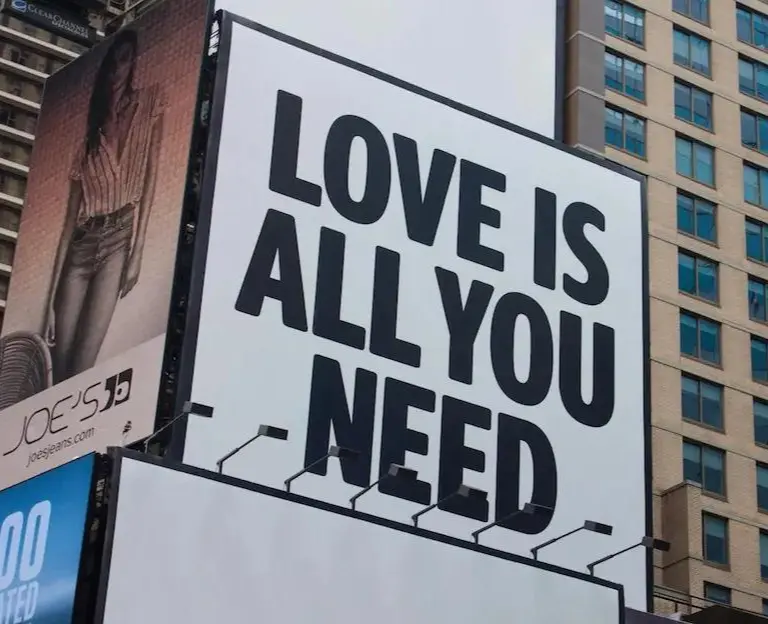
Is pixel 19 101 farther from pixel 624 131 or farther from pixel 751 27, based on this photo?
pixel 751 27

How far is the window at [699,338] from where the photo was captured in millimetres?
60062

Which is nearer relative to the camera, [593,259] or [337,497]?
[337,497]

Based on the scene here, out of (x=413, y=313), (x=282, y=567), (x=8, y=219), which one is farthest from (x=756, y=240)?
(x=8, y=219)

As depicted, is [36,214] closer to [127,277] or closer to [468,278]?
[127,277]

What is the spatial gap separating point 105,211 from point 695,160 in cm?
2936

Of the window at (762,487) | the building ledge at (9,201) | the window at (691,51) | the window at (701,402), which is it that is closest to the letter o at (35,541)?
the window at (701,402)

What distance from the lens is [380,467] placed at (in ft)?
125

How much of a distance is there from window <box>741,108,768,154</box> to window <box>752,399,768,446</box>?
10.7 metres

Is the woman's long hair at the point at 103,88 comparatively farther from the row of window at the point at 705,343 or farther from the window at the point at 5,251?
the window at the point at 5,251

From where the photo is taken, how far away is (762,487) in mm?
59500

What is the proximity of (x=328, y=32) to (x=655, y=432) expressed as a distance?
19.7 meters

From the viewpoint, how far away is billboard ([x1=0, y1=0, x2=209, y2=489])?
37906mm

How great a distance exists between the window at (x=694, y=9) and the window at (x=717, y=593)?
22.9 m

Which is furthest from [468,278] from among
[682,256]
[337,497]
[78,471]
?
[682,256]
